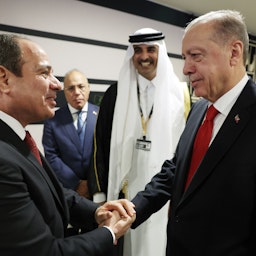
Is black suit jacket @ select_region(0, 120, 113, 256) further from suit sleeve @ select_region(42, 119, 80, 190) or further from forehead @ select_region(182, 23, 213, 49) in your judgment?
suit sleeve @ select_region(42, 119, 80, 190)

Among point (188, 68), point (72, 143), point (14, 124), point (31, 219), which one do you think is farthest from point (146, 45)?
point (31, 219)

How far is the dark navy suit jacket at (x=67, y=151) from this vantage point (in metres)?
2.43

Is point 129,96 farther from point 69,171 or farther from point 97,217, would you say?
point 97,217

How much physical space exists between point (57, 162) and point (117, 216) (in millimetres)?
1147

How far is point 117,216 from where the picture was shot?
1.41 meters

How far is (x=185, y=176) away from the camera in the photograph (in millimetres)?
1370

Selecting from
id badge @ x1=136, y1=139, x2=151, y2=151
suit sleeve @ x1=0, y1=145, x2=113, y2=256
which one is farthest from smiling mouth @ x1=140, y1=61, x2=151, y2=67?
suit sleeve @ x1=0, y1=145, x2=113, y2=256

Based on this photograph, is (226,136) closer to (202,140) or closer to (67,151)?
(202,140)

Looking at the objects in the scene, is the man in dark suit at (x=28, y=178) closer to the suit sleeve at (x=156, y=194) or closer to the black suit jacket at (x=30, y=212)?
the black suit jacket at (x=30, y=212)

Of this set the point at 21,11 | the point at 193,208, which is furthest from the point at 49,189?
the point at 21,11

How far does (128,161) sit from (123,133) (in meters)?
0.22

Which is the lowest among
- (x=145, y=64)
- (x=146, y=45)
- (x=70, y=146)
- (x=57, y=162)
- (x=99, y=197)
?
(x=99, y=197)

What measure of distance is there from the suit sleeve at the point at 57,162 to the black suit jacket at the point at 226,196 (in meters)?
1.33

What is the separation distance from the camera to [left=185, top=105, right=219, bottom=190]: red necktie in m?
1.31
